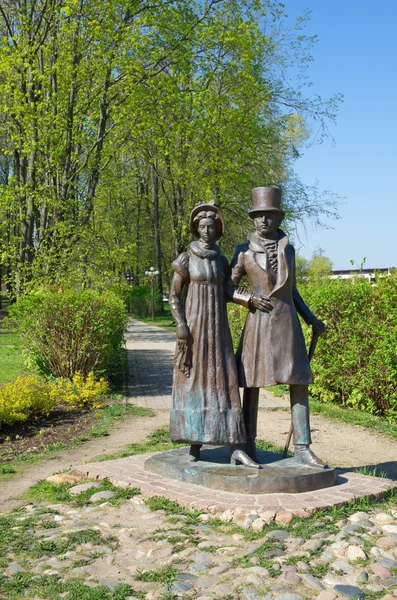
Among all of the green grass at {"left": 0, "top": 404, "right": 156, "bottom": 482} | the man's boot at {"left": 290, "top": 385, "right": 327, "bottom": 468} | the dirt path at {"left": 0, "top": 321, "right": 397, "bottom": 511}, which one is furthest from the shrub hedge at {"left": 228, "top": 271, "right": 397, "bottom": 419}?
the man's boot at {"left": 290, "top": 385, "right": 327, "bottom": 468}

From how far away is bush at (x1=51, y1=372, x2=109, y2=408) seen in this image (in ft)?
35.4

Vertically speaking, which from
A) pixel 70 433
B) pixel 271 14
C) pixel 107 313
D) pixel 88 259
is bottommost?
pixel 70 433

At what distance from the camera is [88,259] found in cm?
1714

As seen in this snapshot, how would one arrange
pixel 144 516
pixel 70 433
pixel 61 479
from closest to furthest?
1. pixel 144 516
2. pixel 61 479
3. pixel 70 433

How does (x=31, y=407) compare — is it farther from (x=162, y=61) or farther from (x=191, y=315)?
(x=162, y=61)

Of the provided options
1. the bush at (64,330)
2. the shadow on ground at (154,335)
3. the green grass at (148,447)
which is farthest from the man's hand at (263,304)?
the shadow on ground at (154,335)

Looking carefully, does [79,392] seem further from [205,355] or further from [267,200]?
[267,200]

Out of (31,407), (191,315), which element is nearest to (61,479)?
(191,315)

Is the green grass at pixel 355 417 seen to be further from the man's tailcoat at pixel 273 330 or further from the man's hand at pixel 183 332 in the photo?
the man's hand at pixel 183 332

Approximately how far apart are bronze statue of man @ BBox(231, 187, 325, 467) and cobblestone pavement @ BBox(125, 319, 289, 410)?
5.35 m

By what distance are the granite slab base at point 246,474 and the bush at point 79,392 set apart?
4.89 m

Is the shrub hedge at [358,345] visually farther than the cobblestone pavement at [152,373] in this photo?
No

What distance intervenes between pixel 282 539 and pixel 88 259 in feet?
43.5

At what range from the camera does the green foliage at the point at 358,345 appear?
988 cm
